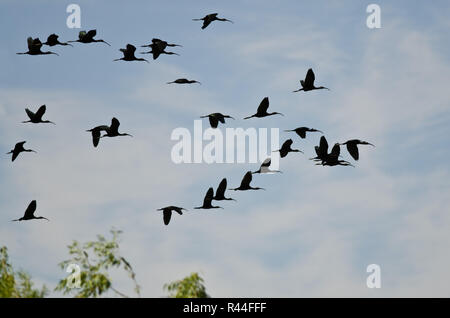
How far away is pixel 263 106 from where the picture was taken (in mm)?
25547

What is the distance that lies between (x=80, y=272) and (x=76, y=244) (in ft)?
3.46

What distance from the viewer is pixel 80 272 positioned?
92.6ft

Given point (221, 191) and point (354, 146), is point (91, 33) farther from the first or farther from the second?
point (354, 146)

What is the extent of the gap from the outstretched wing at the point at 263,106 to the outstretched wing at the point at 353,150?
107 inches

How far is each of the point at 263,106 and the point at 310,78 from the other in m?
1.54

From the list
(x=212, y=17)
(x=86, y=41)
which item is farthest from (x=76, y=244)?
(x=212, y=17)

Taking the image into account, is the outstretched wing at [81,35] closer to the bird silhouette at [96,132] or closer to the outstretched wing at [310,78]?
the bird silhouette at [96,132]

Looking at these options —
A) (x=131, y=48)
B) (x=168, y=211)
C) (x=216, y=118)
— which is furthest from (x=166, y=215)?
(x=131, y=48)

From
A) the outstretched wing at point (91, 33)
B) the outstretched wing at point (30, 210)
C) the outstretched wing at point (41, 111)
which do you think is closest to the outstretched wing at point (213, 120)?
the outstretched wing at point (91, 33)

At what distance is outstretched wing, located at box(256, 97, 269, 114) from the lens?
25356 mm

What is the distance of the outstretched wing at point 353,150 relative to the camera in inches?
949
